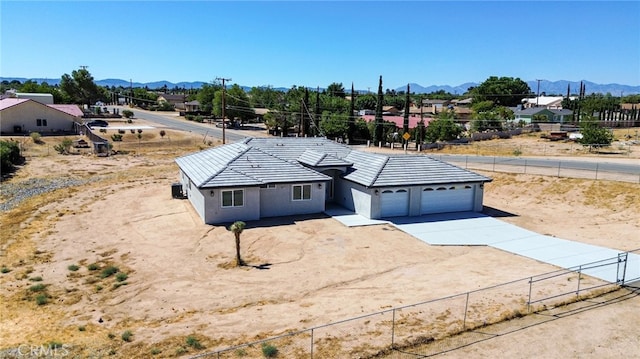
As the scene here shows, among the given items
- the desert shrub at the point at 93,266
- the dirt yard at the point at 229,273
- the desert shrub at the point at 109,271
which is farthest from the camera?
the desert shrub at the point at 93,266

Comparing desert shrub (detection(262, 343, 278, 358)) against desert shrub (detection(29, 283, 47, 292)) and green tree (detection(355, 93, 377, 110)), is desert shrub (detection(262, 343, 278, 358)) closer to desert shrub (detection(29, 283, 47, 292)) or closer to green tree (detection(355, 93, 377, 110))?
desert shrub (detection(29, 283, 47, 292))

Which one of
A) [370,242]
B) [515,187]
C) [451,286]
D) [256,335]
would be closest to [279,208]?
[370,242]

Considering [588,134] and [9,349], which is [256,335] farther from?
[588,134]

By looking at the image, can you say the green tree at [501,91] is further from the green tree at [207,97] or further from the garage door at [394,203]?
the garage door at [394,203]

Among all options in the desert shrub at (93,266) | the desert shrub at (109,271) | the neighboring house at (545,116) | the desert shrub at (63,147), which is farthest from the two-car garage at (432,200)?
the neighboring house at (545,116)

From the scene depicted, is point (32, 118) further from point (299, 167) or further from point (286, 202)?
point (286, 202)

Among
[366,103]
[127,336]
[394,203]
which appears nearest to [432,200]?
[394,203]
